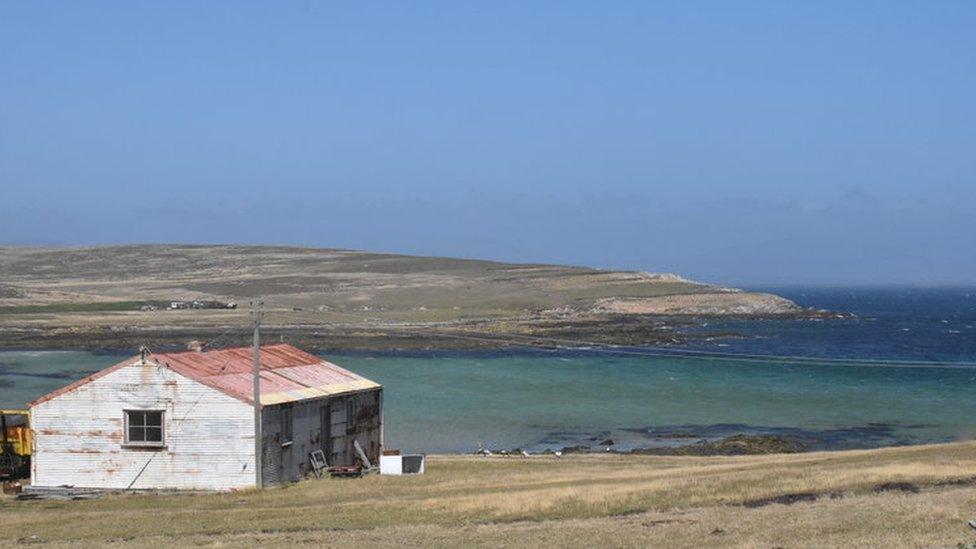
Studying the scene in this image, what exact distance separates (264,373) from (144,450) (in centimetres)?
422

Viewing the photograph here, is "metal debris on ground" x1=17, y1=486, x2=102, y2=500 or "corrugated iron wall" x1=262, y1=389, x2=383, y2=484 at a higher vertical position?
"corrugated iron wall" x1=262, y1=389, x2=383, y2=484

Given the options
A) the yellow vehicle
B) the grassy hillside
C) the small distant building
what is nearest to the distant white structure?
the small distant building

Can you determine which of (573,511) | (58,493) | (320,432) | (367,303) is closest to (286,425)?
(320,432)

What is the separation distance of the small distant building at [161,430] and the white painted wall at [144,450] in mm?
25

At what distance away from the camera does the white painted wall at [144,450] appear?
3597 centimetres

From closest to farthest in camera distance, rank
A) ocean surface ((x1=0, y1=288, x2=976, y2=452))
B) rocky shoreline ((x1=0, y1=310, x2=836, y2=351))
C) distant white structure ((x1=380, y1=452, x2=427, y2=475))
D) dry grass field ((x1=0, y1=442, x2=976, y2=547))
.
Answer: dry grass field ((x1=0, y1=442, x2=976, y2=547)) → distant white structure ((x1=380, y1=452, x2=427, y2=475)) → ocean surface ((x1=0, y1=288, x2=976, y2=452)) → rocky shoreline ((x1=0, y1=310, x2=836, y2=351))

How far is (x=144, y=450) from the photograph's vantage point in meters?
36.3

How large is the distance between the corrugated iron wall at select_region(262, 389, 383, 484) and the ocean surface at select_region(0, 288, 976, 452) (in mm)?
6990

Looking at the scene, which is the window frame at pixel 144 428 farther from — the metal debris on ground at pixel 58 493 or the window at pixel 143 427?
the metal debris on ground at pixel 58 493

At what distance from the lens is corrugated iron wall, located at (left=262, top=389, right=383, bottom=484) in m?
36.5

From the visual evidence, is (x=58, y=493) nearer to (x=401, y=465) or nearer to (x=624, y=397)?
(x=401, y=465)

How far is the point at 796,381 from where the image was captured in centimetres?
8194

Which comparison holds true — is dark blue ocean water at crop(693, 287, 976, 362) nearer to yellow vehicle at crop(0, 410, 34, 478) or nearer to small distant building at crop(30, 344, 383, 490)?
small distant building at crop(30, 344, 383, 490)

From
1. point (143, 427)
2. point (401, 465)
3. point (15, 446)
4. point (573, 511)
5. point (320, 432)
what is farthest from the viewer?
point (320, 432)
